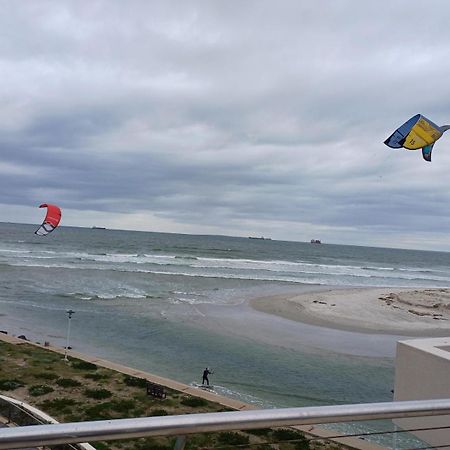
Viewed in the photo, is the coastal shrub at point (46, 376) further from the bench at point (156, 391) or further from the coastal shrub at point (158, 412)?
the coastal shrub at point (158, 412)

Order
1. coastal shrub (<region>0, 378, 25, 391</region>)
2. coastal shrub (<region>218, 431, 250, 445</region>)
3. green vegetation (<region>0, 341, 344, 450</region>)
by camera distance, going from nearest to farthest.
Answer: coastal shrub (<region>218, 431, 250, 445</region>) → green vegetation (<region>0, 341, 344, 450</region>) → coastal shrub (<region>0, 378, 25, 391</region>)

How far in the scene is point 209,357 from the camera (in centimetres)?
1655

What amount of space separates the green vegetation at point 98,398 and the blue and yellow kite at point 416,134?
17.8 ft

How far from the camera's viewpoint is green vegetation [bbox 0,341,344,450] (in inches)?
349

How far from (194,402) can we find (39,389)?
352 centimetres

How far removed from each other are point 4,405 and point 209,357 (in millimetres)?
8624

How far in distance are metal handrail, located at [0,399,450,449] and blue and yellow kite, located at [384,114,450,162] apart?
240 inches

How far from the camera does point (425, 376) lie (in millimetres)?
4758

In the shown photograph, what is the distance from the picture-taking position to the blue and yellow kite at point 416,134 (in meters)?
7.25

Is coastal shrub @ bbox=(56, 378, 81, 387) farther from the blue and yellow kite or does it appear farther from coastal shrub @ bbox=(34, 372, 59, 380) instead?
the blue and yellow kite

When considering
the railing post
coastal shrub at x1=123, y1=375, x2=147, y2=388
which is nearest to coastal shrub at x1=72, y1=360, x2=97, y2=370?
coastal shrub at x1=123, y1=375, x2=147, y2=388

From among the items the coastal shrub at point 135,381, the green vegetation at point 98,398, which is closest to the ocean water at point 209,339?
the coastal shrub at point 135,381

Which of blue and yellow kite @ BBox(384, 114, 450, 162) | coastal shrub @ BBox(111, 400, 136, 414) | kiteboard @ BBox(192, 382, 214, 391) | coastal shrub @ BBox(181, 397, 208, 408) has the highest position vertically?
blue and yellow kite @ BBox(384, 114, 450, 162)

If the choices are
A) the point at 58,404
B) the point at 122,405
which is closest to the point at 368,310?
the point at 122,405
